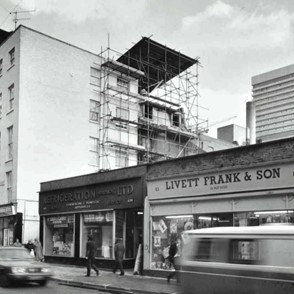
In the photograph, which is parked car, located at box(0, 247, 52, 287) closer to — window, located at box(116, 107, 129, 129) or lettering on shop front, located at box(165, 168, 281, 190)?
lettering on shop front, located at box(165, 168, 281, 190)

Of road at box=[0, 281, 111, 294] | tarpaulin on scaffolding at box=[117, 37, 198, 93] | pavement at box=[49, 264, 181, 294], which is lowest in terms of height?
pavement at box=[49, 264, 181, 294]

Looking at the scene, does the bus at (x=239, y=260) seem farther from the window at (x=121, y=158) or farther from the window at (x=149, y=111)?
the window at (x=149, y=111)

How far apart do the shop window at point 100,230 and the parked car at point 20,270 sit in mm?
6863

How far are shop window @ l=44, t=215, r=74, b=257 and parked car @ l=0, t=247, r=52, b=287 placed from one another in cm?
908

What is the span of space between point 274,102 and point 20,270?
3583 centimetres

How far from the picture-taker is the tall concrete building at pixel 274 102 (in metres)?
40.3

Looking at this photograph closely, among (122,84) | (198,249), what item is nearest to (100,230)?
(198,249)

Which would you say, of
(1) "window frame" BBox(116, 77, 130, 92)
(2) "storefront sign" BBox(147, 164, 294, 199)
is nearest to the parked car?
(2) "storefront sign" BBox(147, 164, 294, 199)

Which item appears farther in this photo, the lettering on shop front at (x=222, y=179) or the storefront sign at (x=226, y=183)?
the lettering on shop front at (x=222, y=179)

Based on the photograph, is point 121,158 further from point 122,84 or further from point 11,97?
point 11,97

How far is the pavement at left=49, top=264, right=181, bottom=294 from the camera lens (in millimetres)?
15125

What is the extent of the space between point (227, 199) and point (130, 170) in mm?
6122

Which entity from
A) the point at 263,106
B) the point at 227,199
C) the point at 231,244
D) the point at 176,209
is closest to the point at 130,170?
the point at 176,209

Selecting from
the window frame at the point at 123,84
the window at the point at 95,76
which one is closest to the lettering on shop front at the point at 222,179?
the window at the point at 95,76
